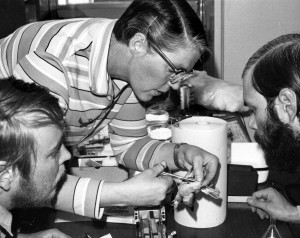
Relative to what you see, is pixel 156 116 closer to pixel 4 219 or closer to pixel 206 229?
pixel 206 229

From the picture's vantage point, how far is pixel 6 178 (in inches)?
46.6

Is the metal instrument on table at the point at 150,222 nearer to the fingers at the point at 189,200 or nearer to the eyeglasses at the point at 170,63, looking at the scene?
A: the fingers at the point at 189,200

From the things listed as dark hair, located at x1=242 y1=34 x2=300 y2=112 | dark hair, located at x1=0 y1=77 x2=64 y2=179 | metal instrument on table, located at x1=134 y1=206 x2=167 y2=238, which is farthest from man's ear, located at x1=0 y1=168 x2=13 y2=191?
dark hair, located at x1=242 y1=34 x2=300 y2=112

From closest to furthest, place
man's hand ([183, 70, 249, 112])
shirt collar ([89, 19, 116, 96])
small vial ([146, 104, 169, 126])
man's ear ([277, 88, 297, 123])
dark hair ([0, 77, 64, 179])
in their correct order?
dark hair ([0, 77, 64, 179]) < man's ear ([277, 88, 297, 123]) < shirt collar ([89, 19, 116, 96]) < man's hand ([183, 70, 249, 112]) < small vial ([146, 104, 169, 126])

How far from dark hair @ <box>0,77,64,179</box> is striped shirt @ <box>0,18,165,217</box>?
0.58ft

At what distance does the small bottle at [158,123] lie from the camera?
1950 millimetres

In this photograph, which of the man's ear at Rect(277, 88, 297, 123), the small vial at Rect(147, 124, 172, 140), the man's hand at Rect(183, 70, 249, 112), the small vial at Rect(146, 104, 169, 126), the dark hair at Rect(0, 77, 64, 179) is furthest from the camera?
the small vial at Rect(146, 104, 169, 126)

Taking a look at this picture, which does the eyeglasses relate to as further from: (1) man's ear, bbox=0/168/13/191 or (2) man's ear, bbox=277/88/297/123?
(1) man's ear, bbox=0/168/13/191

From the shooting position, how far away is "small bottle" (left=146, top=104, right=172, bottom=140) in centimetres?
195

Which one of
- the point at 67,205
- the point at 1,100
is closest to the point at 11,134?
the point at 1,100

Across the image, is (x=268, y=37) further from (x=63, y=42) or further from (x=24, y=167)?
(x=24, y=167)

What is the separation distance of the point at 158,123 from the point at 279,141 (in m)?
0.84

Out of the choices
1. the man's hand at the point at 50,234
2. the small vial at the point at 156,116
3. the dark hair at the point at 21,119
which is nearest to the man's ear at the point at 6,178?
the dark hair at the point at 21,119

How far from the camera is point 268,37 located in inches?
100
